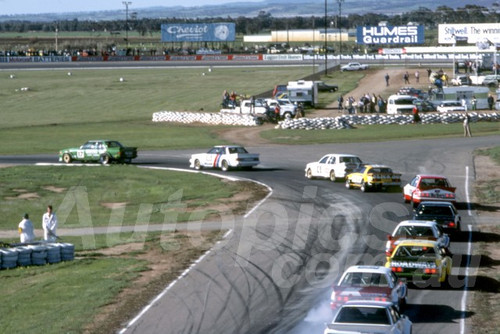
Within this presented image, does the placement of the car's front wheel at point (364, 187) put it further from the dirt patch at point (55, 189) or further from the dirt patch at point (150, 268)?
the dirt patch at point (55, 189)

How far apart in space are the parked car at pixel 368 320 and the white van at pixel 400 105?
57.9m

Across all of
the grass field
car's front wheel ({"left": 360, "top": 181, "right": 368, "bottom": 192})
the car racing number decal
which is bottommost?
the grass field

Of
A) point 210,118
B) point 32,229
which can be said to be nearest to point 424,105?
point 210,118

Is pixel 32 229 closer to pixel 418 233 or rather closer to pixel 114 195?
pixel 418 233

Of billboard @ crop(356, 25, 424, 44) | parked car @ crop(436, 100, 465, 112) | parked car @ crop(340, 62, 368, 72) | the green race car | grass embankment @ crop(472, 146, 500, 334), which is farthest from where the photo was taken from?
billboard @ crop(356, 25, 424, 44)

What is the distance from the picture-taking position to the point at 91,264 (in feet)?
93.1

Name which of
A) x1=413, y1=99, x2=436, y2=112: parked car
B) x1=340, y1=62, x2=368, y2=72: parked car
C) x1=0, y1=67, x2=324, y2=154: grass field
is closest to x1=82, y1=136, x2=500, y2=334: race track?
x1=0, y1=67, x2=324, y2=154: grass field

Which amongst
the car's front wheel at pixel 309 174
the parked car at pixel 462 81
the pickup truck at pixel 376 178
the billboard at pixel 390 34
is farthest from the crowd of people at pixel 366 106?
the billboard at pixel 390 34

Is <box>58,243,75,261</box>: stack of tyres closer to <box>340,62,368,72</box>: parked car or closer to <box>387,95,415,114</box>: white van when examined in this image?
<box>387,95,415,114</box>: white van

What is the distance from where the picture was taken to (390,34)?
159750 millimetres

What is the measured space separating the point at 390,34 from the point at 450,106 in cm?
8480

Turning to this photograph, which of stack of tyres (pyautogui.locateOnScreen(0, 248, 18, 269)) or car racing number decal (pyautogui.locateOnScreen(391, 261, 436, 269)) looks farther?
stack of tyres (pyautogui.locateOnScreen(0, 248, 18, 269))

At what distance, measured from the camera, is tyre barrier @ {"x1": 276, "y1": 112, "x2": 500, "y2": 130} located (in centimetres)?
6950

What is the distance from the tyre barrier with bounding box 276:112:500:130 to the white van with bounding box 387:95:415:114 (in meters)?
2.99
